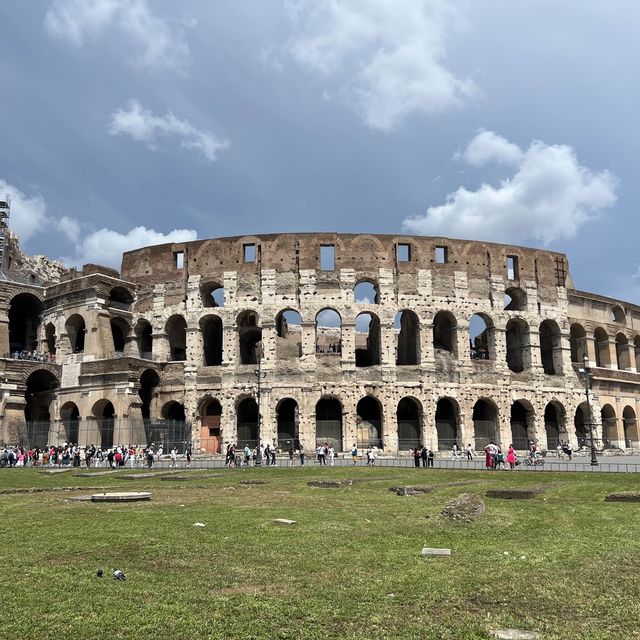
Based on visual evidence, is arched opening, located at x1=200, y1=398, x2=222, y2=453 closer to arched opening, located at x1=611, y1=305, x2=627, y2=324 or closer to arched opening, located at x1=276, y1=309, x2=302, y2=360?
arched opening, located at x1=276, y1=309, x2=302, y2=360

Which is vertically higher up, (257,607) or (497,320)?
(497,320)

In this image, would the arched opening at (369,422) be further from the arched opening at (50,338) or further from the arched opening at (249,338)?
the arched opening at (50,338)

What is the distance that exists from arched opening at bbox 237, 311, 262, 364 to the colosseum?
0.17m

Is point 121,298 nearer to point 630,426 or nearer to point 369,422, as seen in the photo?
point 369,422

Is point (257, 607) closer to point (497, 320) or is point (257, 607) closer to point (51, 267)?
point (497, 320)

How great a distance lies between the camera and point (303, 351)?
3697 cm

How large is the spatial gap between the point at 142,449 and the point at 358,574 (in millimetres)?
28196

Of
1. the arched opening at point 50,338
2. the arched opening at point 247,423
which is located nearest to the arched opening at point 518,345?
the arched opening at point 247,423

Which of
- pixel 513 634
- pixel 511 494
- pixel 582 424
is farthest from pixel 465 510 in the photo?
pixel 582 424

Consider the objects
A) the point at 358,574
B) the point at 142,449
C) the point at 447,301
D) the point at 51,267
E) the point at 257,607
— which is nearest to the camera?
the point at 257,607

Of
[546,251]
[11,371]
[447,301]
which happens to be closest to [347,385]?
[447,301]

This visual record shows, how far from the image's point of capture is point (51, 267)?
4738 centimetres

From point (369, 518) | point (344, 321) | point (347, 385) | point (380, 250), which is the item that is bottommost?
point (369, 518)

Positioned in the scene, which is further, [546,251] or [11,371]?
[546,251]
